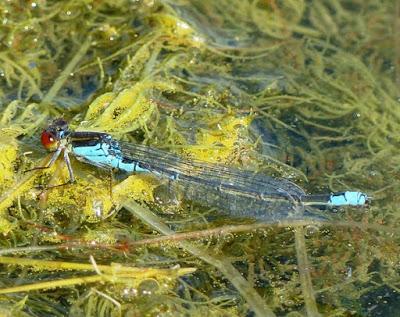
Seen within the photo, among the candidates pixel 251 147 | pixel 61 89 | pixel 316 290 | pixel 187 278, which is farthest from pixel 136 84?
pixel 316 290

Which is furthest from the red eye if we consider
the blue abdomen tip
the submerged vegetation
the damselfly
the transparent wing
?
the blue abdomen tip

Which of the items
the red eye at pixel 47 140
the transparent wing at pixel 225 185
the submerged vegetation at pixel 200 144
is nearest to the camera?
the submerged vegetation at pixel 200 144

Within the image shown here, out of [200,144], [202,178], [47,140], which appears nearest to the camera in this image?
[47,140]

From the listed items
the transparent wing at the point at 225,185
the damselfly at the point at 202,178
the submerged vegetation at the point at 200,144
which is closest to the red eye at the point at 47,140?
the damselfly at the point at 202,178

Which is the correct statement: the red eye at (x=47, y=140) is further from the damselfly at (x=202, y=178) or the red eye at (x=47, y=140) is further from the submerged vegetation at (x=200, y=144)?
the submerged vegetation at (x=200, y=144)

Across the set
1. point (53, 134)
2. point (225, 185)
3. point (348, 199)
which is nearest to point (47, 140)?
point (53, 134)

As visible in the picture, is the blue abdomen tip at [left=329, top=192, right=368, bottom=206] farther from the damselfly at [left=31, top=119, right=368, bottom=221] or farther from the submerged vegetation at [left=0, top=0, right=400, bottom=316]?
the submerged vegetation at [left=0, top=0, right=400, bottom=316]

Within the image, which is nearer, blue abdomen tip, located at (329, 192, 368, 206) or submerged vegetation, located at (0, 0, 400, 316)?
submerged vegetation, located at (0, 0, 400, 316)

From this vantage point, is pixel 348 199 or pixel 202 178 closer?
pixel 348 199

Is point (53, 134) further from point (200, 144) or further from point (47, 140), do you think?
point (200, 144)
